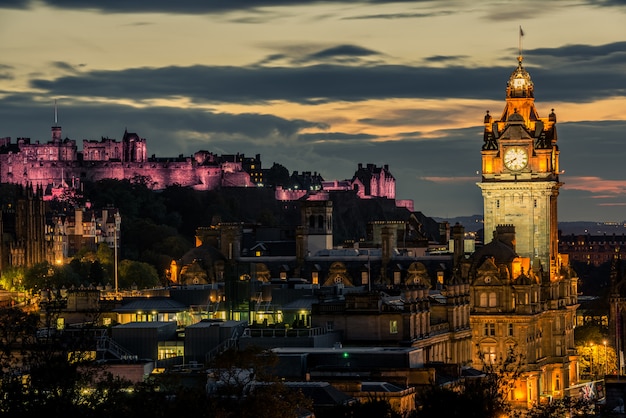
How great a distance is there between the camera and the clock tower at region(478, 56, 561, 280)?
175375mm

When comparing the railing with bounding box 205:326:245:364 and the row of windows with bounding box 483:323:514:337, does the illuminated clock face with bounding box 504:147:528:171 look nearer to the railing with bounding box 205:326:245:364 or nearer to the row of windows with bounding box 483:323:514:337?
the row of windows with bounding box 483:323:514:337

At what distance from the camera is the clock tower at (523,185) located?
175 meters

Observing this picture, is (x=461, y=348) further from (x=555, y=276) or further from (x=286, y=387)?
(x=286, y=387)

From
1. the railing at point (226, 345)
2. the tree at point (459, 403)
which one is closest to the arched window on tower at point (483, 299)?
the railing at point (226, 345)

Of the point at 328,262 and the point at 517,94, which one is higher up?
the point at 517,94

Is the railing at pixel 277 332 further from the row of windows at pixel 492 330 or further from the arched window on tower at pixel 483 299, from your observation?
the arched window on tower at pixel 483 299

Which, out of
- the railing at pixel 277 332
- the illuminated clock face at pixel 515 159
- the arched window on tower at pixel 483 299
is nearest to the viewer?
the railing at pixel 277 332

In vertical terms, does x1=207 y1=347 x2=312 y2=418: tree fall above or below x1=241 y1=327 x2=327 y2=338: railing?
below

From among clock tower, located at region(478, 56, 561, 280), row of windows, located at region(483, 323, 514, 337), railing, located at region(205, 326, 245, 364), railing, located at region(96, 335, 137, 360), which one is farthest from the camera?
clock tower, located at region(478, 56, 561, 280)

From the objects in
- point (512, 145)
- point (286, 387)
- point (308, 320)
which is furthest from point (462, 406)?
point (512, 145)

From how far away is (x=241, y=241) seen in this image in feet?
585

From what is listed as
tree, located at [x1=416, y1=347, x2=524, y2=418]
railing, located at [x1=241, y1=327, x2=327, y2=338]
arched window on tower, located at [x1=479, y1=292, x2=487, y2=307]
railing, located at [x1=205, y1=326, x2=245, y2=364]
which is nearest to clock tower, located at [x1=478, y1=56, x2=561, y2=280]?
arched window on tower, located at [x1=479, y1=292, x2=487, y2=307]

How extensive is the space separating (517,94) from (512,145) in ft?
14.6

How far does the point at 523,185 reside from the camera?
176 meters
